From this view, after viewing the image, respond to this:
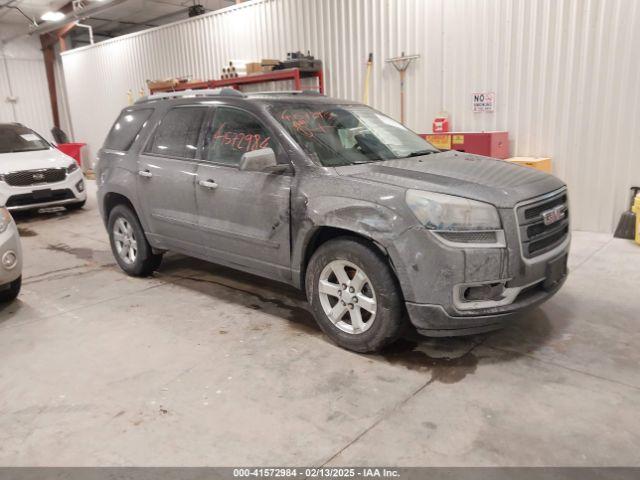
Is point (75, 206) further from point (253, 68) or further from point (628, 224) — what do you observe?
point (628, 224)

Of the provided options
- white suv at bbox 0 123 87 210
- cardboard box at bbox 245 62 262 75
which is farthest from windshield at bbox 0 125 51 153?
cardboard box at bbox 245 62 262 75

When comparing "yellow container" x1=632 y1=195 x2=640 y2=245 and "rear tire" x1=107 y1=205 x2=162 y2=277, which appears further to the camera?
"yellow container" x1=632 y1=195 x2=640 y2=245

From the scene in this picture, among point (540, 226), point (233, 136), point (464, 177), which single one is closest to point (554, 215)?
point (540, 226)

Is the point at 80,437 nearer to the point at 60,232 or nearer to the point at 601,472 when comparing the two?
the point at 601,472

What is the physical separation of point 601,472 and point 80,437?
2430 mm

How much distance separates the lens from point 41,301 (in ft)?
15.0

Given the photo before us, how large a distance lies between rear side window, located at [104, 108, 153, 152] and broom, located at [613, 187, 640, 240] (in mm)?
5344

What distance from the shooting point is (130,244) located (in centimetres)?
511

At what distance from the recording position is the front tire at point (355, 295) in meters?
3.04

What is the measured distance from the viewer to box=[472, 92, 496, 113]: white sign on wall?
6723 mm

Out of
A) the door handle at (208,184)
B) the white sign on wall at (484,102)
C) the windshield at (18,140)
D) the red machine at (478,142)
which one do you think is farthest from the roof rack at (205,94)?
the windshield at (18,140)

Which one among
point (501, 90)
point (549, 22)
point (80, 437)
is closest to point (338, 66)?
point (501, 90)

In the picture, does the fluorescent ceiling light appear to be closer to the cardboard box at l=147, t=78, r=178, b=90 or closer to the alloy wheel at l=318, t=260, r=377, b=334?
the cardboard box at l=147, t=78, r=178, b=90

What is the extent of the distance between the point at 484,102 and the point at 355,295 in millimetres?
4657
